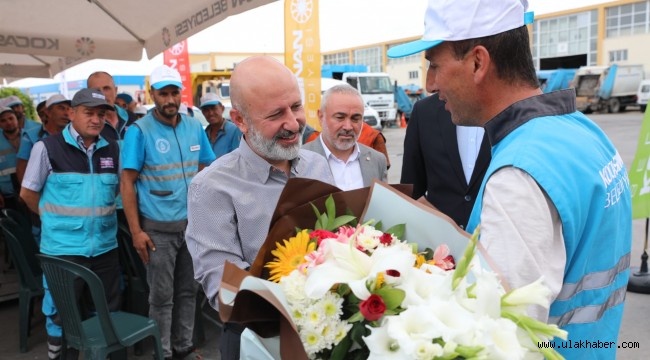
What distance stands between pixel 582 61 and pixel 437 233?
50.4 meters

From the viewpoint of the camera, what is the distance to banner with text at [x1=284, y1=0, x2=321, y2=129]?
261 inches

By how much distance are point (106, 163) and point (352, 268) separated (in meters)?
3.40

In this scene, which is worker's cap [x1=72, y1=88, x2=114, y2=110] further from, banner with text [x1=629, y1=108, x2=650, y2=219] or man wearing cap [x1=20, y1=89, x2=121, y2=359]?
banner with text [x1=629, y1=108, x2=650, y2=219]

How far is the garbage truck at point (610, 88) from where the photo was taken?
31.1 meters

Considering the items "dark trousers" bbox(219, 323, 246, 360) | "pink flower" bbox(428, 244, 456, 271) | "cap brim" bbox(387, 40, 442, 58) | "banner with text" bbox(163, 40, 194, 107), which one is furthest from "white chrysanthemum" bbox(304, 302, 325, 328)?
"banner with text" bbox(163, 40, 194, 107)

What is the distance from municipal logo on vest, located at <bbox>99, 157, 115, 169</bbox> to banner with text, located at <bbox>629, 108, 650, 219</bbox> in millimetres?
4642

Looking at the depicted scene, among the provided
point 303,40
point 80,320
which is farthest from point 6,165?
point 80,320

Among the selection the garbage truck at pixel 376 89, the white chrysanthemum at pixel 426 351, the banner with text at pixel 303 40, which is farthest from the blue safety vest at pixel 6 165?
the garbage truck at pixel 376 89

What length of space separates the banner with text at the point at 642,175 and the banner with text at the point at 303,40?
382 cm

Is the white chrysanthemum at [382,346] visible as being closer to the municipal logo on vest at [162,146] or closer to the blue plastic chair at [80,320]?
the blue plastic chair at [80,320]

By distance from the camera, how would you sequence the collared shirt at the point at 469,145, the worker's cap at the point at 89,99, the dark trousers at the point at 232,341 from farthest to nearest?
the worker's cap at the point at 89,99 → the collared shirt at the point at 469,145 → the dark trousers at the point at 232,341

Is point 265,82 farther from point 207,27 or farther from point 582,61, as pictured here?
point 582,61

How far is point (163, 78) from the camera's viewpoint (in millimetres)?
4254

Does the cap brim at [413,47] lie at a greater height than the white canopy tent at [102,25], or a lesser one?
lesser
